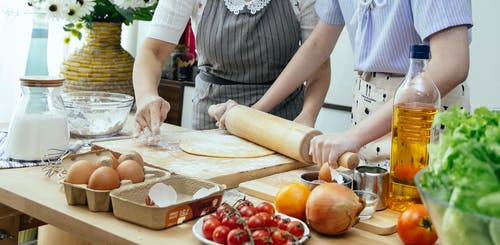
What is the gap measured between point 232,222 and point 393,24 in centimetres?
72

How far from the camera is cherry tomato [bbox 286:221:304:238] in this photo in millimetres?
910

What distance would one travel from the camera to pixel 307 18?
189 centimetres

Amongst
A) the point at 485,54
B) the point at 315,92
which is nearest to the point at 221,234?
the point at 315,92

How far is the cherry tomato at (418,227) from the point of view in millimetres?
902

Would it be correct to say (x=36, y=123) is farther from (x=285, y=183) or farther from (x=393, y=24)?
(x=393, y=24)

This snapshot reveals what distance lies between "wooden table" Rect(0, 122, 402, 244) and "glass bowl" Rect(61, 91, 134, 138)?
1.50 ft

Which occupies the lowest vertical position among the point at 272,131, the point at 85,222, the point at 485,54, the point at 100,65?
the point at 85,222

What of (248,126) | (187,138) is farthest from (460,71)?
(187,138)

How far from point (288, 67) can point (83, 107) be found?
61cm

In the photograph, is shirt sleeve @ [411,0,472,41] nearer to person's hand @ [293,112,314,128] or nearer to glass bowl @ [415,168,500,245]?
person's hand @ [293,112,314,128]

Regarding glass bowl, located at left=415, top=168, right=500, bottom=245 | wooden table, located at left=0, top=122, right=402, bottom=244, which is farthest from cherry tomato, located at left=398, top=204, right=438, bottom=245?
glass bowl, located at left=415, top=168, right=500, bottom=245

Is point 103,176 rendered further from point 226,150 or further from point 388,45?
point 388,45

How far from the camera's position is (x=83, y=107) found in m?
1.69

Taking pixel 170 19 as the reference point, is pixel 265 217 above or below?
below
